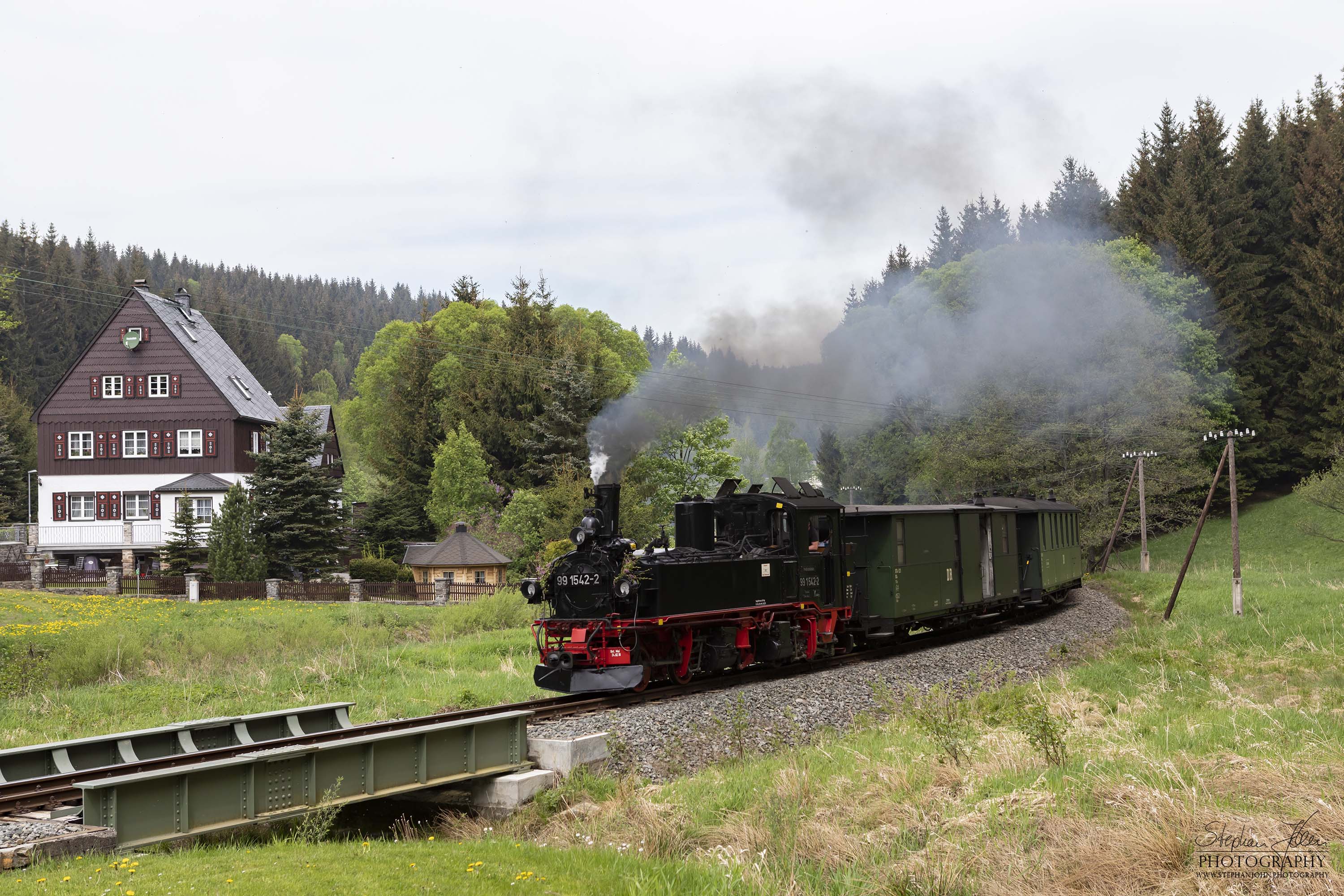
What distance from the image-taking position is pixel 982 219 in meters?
88.2

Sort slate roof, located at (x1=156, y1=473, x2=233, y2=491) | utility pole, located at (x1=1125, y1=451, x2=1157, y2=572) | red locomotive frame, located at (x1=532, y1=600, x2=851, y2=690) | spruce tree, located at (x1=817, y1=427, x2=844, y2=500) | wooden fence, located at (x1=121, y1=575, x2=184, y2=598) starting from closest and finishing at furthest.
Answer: red locomotive frame, located at (x1=532, y1=600, x2=851, y2=690) < utility pole, located at (x1=1125, y1=451, x2=1157, y2=572) < wooden fence, located at (x1=121, y1=575, x2=184, y2=598) < slate roof, located at (x1=156, y1=473, x2=233, y2=491) < spruce tree, located at (x1=817, y1=427, x2=844, y2=500)

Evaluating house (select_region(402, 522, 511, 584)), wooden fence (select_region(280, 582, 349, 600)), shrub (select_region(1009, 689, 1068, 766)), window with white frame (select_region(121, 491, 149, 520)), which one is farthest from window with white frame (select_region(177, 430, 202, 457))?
shrub (select_region(1009, 689, 1068, 766))

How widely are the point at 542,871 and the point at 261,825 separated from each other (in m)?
3.13

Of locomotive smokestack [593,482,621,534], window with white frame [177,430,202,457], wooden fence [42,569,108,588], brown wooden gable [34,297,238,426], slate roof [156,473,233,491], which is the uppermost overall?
brown wooden gable [34,297,238,426]

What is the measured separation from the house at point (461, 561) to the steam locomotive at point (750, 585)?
2418 centimetres

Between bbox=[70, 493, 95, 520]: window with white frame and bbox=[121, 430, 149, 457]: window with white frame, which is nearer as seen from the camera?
bbox=[70, 493, 95, 520]: window with white frame

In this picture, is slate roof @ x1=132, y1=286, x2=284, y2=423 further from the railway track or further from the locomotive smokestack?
the locomotive smokestack

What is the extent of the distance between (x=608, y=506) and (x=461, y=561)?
98.5ft

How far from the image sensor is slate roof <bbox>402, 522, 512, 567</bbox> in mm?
44375

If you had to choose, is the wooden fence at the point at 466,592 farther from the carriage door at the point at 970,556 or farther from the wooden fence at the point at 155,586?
the carriage door at the point at 970,556

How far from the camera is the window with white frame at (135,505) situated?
167ft

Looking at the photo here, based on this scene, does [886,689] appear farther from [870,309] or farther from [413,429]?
[413,429]

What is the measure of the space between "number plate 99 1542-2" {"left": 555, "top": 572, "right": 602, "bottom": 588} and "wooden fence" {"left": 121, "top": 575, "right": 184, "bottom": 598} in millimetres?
29110

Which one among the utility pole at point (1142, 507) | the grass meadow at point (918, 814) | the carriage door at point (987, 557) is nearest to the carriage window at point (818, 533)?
the grass meadow at point (918, 814)
